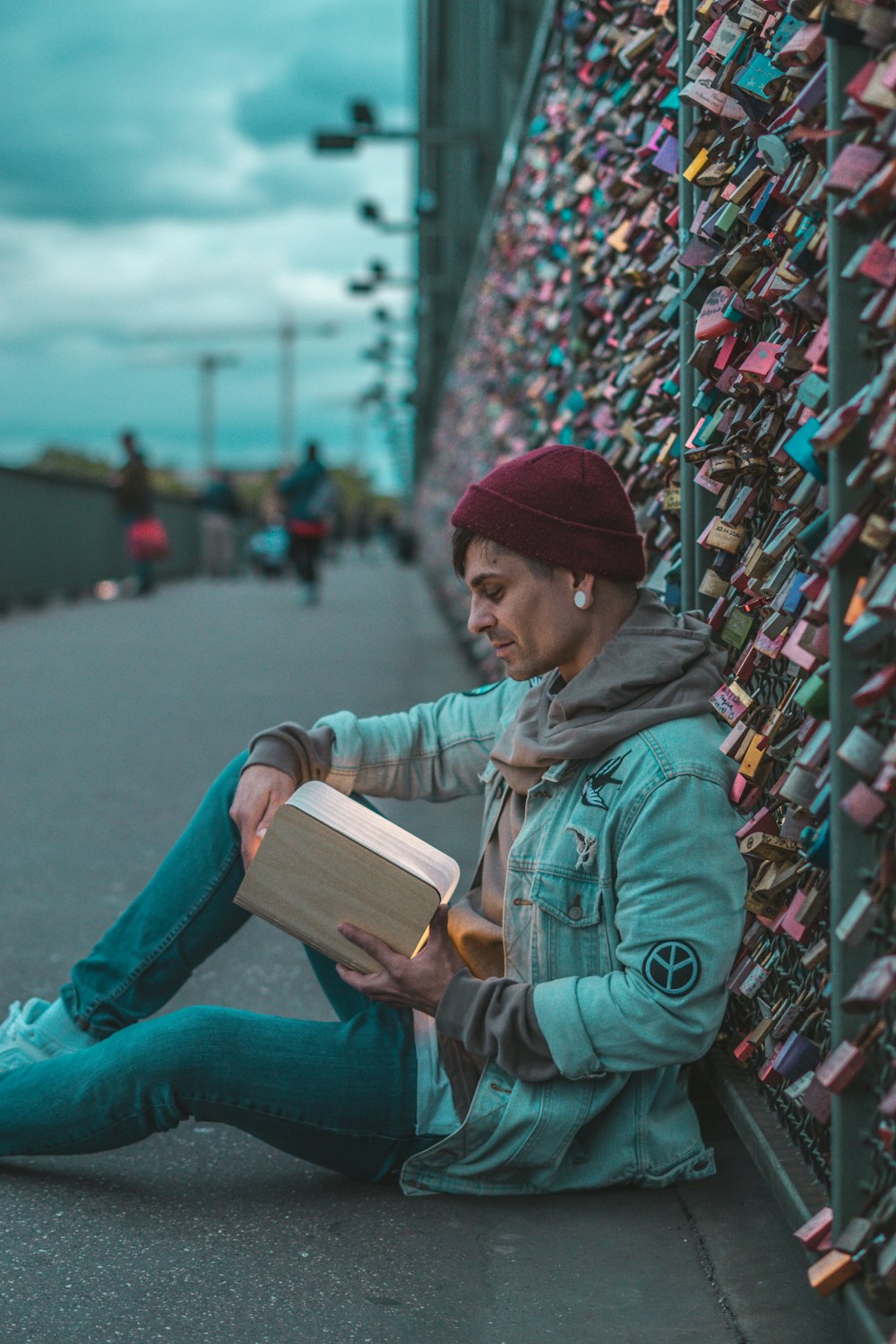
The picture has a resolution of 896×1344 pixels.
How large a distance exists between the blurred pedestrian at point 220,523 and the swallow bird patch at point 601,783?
82.4 ft

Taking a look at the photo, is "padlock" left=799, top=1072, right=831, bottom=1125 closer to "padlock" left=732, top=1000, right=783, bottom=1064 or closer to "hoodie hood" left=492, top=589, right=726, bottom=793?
"padlock" left=732, top=1000, right=783, bottom=1064

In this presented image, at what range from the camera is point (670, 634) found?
274 centimetres

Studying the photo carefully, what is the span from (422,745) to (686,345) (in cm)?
94

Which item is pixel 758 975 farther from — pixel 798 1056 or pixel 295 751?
pixel 295 751

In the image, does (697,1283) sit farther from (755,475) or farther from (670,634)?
(755,475)

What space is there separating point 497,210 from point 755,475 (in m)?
7.04

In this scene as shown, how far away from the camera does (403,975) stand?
2.71 metres

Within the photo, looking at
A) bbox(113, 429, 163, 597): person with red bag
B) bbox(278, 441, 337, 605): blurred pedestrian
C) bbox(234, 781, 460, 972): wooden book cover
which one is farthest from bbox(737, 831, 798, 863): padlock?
bbox(113, 429, 163, 597): person with red bag

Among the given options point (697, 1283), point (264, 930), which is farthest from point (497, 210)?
point (697, 1283)

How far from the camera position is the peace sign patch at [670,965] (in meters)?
2.48

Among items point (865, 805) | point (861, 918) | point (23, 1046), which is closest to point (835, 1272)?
point (861, 918)

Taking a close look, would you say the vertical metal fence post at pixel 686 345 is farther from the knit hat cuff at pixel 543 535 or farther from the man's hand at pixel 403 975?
the man's hand at pixel 403 975

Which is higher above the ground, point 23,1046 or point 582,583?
point 582,583

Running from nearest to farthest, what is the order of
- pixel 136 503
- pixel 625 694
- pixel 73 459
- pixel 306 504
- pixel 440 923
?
pixel 625 694, pixel 440 923, pixel 306 504, pixel 136 503, pixel 73 459
